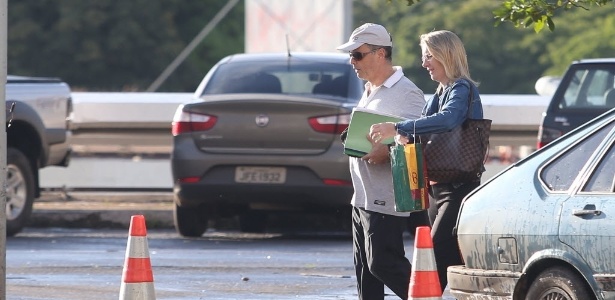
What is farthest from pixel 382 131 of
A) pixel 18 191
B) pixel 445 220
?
pixel 18 191

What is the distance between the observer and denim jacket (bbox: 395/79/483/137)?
23.7 ft

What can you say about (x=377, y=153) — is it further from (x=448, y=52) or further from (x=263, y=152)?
(x=263, y=152)

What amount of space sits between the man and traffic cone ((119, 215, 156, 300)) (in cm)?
99

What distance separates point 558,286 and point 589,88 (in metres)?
7.17

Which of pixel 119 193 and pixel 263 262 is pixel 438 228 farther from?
pixel 119 193

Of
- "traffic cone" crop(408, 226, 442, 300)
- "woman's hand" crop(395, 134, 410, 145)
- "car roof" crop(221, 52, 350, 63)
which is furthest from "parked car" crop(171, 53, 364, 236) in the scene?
"traffic cone" crop(408, 226, 442, 300)

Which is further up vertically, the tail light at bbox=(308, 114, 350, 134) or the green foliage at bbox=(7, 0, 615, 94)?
the tail light at bbox=(308, 114, 350, 134)

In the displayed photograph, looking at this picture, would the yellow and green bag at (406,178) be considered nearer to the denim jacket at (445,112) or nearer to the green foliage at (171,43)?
the denim jacket at (445,112)

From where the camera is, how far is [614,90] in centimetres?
1370

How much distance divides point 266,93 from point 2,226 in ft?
18.3

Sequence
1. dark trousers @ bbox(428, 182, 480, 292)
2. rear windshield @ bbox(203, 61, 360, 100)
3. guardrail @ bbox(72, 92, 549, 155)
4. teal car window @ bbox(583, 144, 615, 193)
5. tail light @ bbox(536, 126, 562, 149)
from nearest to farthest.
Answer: teal car window @ bbox(583, 144, 615, 193)
dark trousers @ bbox(428, 182, 480, 292)
rear windshield @ bbox(203, 61, 360, 100)
tail light @ bbox(536, 126, 562, 149)
guardrail @ bbox(72, 92, 549, 155)

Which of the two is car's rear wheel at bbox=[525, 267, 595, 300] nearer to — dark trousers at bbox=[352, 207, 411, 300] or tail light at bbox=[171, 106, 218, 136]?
dark trousers at bbox=[352, 207, 411, 300]

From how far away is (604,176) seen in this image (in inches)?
275

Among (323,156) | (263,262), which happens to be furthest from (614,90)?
(263,262)
